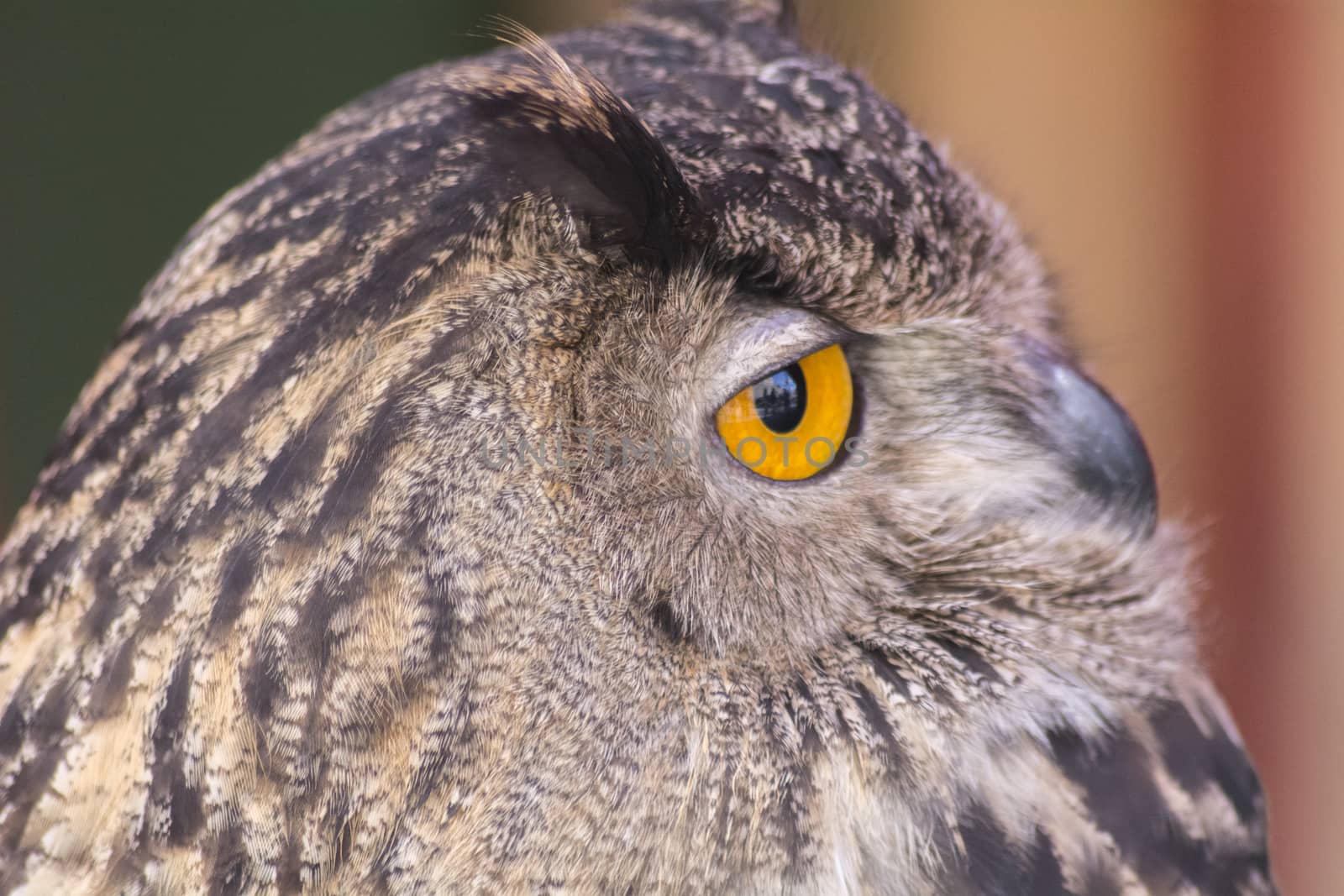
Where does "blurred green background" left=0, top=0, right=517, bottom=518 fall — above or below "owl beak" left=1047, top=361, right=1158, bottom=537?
below

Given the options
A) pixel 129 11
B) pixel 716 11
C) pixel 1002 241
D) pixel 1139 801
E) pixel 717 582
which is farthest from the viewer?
pixel 129 11

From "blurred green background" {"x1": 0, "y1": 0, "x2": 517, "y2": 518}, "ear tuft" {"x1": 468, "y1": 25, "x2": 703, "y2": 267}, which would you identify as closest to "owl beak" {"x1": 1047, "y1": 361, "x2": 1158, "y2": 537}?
"ear tuft" {"x1": 468, "y1": 25, "x2": 703, "y2": 267}

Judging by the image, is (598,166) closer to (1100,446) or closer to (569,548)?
(569,548)

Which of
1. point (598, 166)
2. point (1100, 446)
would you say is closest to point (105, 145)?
point (598, 166)

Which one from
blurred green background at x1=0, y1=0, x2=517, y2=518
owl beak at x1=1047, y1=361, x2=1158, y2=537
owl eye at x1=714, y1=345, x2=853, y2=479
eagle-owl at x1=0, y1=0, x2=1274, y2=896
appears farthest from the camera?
blurred green background at x1=0, y1=0, x2=517, y2=518

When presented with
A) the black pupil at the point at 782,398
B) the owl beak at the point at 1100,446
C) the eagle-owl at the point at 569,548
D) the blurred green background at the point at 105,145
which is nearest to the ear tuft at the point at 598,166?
the eagle-owl at the point at 569,548

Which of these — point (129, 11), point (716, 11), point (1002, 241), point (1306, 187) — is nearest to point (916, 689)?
point (1002, 241)

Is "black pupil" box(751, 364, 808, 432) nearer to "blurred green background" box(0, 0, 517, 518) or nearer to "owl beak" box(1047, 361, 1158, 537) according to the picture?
"owl beak" box(1047, 361, 1158, 537)

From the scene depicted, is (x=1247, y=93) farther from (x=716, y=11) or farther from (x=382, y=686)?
(x=382, y=686)
